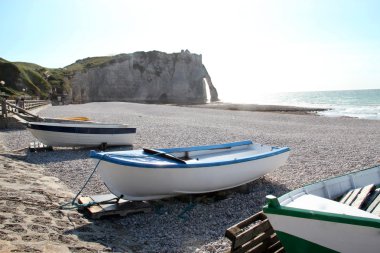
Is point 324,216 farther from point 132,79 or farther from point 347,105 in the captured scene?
point 132,79

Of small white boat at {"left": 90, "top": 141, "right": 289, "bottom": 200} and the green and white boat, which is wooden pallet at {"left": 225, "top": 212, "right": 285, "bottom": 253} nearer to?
the green and white boat

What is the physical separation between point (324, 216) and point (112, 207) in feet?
17.2

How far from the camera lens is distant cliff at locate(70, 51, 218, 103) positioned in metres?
96.2

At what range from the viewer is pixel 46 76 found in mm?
85375

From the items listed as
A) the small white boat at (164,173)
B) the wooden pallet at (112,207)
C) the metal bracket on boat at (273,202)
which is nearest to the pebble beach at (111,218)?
the wooden pallet at (112,207)

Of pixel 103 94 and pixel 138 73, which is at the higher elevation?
pixel 138 73

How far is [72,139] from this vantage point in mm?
16391

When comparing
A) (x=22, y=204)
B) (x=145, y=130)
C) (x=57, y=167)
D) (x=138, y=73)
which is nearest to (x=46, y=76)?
(x=138, y=73)

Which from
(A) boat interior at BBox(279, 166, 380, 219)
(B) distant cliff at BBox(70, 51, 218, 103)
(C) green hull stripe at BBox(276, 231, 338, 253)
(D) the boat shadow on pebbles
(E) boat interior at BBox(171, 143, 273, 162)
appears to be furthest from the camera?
(B) distant cliff at BBox(70, 51, 218, 103)

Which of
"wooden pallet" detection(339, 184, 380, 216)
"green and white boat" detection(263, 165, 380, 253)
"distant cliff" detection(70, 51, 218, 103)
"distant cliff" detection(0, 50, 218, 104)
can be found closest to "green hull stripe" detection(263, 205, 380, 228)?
"green and white boat" detection(263, 165, 380, 253)

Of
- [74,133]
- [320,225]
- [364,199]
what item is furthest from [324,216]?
[74,133]

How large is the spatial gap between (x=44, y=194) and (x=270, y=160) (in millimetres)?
6799

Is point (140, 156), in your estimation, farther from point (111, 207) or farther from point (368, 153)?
point (368, 153)

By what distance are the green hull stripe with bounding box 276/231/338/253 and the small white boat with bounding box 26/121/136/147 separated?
13247 millimetres
